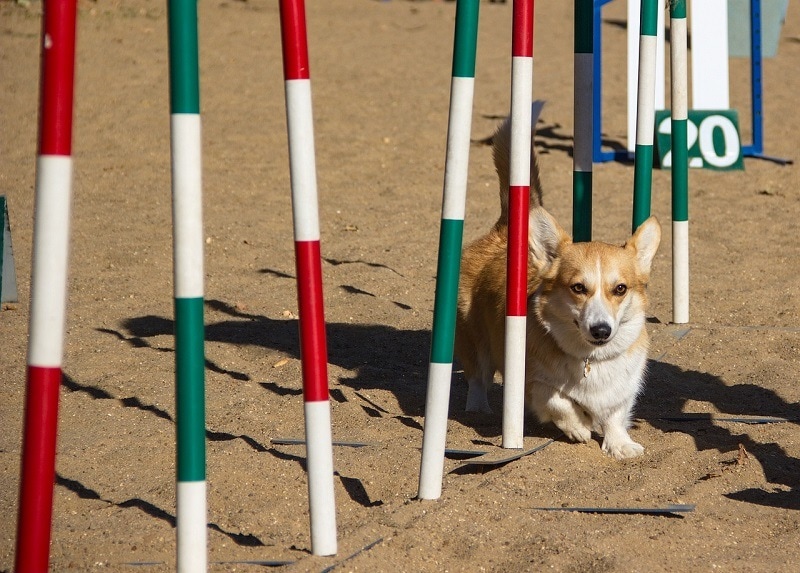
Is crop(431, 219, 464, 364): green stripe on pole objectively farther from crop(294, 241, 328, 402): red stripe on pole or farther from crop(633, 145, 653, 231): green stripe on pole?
crop(633, 145, 653, 231): green stripe on pole

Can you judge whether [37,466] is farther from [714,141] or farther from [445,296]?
[714,141]

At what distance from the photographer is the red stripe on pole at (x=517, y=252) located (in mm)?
3295

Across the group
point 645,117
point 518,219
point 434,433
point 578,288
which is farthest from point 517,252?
point 645,117

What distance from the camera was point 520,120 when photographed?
3221 millimetres

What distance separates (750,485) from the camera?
3.24 metres

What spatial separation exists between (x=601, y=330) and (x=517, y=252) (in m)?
0.41

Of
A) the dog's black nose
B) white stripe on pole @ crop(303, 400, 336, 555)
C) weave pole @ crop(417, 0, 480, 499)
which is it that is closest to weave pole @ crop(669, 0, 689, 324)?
the dog's black nose

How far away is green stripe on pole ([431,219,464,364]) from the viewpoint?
292 centimetres

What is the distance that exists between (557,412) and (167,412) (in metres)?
1.49

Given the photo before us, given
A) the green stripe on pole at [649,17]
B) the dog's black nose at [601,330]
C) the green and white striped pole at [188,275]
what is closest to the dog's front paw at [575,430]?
the dog's black nose at [601,330]

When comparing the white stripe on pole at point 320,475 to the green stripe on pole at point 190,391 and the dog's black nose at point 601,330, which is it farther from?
the dog's black nose at point 601,330

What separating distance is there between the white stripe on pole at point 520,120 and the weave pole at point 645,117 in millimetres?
1535

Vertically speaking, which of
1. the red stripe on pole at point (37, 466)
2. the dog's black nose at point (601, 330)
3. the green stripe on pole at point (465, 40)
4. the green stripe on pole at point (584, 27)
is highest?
the green stripe on pole at point (584, 27)

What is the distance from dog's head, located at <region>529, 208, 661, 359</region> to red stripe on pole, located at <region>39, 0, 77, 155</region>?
6.71ft
